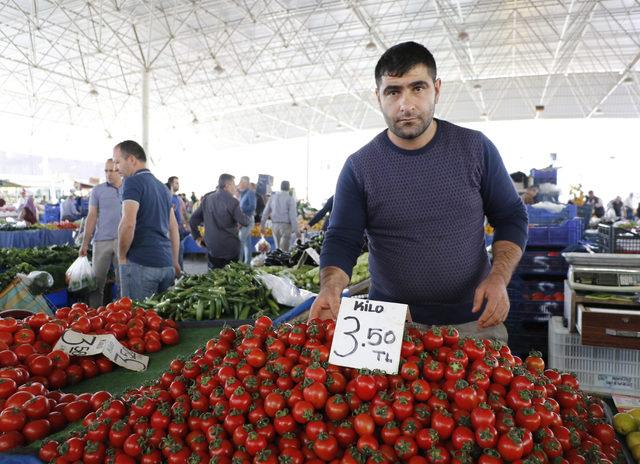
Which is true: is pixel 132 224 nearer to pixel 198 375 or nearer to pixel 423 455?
pixel 198 375

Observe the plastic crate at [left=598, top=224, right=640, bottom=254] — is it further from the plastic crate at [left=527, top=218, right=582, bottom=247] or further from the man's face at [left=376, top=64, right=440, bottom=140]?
the man's face at [left=376, top=64, right=440, bottom=140]

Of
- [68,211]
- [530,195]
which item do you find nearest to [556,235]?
[530,195]

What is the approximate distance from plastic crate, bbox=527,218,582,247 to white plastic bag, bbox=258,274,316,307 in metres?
2.80

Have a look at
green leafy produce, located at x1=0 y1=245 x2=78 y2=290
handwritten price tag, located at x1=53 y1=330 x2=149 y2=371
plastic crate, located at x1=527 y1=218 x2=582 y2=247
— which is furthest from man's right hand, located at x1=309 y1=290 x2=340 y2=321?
green leafy produce, located at x1=0 y1=245 x2=78 y2=290

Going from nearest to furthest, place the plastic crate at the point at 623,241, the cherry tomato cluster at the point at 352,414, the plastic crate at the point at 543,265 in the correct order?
1. the cherry tomato cluster at the point at 352,414
2. the plastic crate at the point at 623,241
3. the plastic crate at the point at 543,265

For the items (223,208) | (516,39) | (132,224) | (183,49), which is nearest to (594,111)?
(516,39)

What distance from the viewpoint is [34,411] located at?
5.24 ft

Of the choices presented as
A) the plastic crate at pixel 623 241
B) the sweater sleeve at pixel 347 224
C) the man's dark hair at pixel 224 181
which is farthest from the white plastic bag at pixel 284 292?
the plastic crate at pixel 623 241

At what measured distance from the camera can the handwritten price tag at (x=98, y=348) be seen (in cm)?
218

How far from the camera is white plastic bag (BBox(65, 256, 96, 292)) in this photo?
187 inches

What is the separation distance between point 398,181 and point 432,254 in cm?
35

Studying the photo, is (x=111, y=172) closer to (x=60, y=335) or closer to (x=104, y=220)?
(x=104, y=220)

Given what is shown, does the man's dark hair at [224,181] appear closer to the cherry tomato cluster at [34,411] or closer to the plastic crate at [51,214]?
the cherry tomato cluster at [34,411]

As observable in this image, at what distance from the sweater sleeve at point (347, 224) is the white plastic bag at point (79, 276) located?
3642 millimetres
